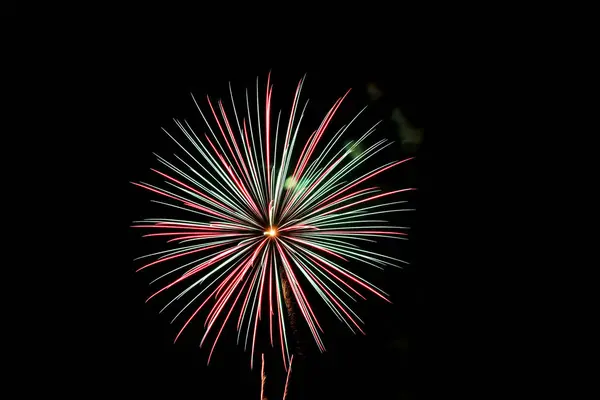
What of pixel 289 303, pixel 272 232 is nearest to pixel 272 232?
pixel 272 232

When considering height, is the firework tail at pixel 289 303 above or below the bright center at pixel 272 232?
below

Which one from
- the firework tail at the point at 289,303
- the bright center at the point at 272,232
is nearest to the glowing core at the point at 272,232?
the bright center at the point at 272,232

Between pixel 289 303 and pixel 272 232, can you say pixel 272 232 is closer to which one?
pixel 272 232

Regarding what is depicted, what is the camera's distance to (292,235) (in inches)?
204

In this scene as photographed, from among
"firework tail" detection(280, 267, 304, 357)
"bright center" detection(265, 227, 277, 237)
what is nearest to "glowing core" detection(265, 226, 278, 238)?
"bright center" detection(265, 227, 277, 237)

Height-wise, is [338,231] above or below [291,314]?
above

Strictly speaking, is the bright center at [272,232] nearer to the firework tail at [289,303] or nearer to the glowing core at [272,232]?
the glowing core at [272,232]

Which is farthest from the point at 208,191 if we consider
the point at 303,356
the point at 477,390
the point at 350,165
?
the point at 477,390

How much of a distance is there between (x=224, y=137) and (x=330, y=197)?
1443 mm

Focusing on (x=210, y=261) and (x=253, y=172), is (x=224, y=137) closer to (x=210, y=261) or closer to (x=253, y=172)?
(x=253, y=172)

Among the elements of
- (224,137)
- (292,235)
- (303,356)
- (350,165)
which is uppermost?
(224,137)

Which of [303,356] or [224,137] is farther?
[303,356]

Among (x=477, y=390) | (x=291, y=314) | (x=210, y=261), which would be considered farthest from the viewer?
(x=477, y=390)

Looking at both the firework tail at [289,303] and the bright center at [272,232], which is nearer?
the bright center at [272,232]
